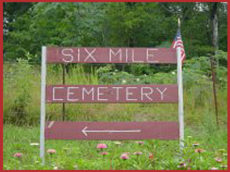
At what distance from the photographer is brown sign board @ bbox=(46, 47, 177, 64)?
4316mm

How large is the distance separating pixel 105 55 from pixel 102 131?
85 cm

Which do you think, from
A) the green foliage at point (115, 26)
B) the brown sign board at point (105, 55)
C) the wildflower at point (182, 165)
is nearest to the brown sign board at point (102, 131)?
the brown sign board at point (105, 55)

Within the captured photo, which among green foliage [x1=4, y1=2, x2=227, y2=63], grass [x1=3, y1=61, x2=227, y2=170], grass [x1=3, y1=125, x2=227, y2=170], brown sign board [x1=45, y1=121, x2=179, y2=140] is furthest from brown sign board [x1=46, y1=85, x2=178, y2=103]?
green foliage [x1=4, y1=2, x2=227, y2=63]

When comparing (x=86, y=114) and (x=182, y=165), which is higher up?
(x=86, y=114)

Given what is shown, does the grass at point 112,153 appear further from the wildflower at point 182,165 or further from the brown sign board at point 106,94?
the brown sign board at point 106,94

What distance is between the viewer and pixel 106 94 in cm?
423

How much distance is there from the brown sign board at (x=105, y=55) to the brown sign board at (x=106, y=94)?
31 centimetres

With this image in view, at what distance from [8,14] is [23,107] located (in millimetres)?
18238

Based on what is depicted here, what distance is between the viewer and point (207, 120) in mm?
6461

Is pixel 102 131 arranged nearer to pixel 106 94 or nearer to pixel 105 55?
pixel 106 94

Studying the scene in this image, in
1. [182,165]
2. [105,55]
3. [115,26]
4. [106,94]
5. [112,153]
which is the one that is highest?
[115,26]

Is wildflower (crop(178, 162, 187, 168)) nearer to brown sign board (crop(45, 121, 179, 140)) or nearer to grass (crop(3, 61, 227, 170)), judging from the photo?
brown sign board (crop(45, 121, 179, 140))

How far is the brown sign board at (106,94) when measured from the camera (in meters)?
4.22

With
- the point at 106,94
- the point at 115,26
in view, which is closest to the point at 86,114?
the point at 106,94
